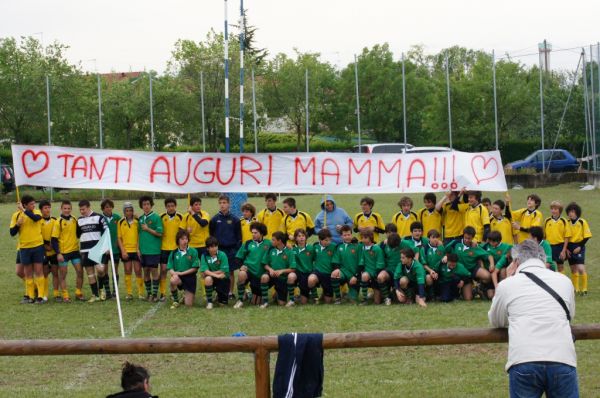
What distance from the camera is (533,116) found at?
47.9m

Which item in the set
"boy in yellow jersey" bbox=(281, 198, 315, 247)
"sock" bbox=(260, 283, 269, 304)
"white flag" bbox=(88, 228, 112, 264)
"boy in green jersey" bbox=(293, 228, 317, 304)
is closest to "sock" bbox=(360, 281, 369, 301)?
"boy in green jersey" bbox=(293, 228, 317, 304)

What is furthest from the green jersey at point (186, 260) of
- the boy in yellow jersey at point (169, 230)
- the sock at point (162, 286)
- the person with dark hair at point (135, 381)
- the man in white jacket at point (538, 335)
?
the man in white jacket at point (538, 335)

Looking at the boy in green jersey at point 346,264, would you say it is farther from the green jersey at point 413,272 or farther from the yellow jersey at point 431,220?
the yellow jersey at point 431,220

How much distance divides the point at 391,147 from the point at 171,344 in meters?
36.3

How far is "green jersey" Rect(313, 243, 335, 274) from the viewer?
14.9 m

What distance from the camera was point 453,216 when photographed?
1538cm

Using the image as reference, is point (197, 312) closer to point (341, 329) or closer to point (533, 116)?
point (341, 329)

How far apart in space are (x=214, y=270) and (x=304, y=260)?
→ 1.43 meters

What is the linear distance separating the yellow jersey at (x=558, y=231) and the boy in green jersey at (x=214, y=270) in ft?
17.3

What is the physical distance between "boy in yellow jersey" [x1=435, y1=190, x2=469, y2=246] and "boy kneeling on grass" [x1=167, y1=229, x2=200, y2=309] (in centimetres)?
407

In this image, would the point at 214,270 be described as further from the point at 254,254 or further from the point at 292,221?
the point at 292,221

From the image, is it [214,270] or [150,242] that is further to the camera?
[150,242]

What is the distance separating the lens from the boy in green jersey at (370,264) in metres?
14.7

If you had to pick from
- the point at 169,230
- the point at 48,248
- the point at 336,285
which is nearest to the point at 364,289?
the point at 336,285
